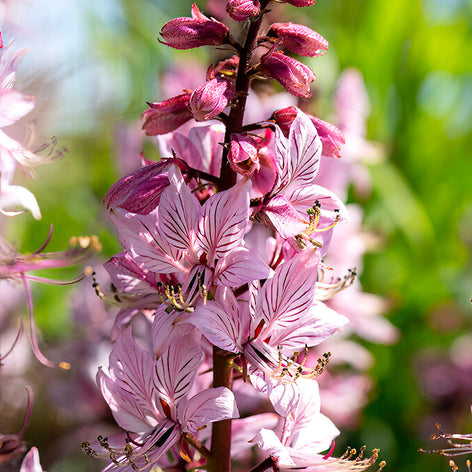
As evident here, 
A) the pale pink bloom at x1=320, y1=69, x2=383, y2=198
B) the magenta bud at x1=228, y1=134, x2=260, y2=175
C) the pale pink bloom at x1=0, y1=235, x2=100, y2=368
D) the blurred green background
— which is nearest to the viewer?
the magenta bud at x1=228, y1=134, x2=260, y2=175

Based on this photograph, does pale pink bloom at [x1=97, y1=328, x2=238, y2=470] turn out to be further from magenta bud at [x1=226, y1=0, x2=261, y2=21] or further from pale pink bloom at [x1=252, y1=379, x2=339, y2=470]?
magenta bud at [x1=226, y1=0, x2=261, y2=21]

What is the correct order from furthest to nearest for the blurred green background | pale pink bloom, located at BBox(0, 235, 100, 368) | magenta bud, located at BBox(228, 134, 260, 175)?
the blurred green background
pale pink bloom, located at BBox(0, 235, 100, 368)
magenta bud, located at BBox(228, 134, 260, 175)

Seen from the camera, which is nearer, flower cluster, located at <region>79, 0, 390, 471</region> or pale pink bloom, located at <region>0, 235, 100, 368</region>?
flower cluster, located at <region>79, 0, 390, 471</region>

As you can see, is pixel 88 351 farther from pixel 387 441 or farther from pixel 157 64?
pixel 157 64

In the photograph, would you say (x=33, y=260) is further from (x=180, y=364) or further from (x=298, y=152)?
(x=298, y=152)

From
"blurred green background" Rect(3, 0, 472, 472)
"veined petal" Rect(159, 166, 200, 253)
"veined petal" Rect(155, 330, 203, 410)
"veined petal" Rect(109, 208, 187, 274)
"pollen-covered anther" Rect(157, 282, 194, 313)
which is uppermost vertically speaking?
"veined petal" Rect(159, 166, 200, 253)

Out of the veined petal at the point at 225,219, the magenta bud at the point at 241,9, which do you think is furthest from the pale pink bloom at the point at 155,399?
the magenta bud at the point at 241,9

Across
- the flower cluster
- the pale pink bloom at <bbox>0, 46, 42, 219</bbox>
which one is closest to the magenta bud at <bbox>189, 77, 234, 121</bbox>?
the flower cluster
